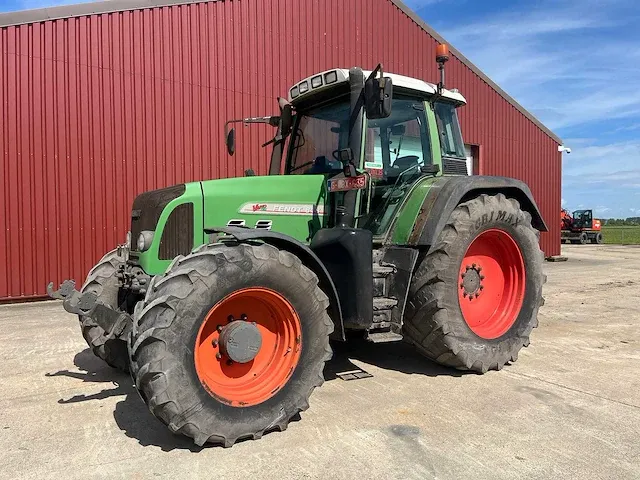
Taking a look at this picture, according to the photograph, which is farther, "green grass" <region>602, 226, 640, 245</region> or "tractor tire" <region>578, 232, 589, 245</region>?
"green grass" <region>602, 226, 640, 245</region>

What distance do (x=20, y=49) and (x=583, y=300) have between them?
33.9 feet

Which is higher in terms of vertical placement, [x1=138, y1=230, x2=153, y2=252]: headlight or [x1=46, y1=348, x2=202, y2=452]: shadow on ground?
[x1=138, y1=230, x2=153, y2=252]: headlight

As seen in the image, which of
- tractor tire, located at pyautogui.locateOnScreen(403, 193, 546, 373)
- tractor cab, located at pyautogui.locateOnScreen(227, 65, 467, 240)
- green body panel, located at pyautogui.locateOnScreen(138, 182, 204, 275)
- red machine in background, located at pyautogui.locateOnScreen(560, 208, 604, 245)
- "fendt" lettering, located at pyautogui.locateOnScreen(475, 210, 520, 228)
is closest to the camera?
green body panel, located at pyautogui.locateOnScreen(138, 182, 204, 275)

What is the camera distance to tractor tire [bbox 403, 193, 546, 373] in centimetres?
453

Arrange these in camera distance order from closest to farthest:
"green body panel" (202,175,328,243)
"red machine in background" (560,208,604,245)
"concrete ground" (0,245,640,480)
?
Answer: "concrete ground" (0,245,640,480)
"green body panel" (202,175,328,243)
"red machine in background" (560,208,604,245)

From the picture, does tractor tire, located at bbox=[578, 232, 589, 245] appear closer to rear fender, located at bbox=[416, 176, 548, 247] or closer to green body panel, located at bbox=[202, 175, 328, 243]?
rear fender, located at bbox=[416, 176, 548, 247]

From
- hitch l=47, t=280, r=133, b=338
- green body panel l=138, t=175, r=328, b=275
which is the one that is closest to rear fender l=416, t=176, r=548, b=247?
green body panel l=138, t=175, r=328, b=275

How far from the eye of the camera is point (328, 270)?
407 cm

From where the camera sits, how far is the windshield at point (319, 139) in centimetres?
467

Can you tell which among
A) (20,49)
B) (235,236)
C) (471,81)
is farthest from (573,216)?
(235,236)

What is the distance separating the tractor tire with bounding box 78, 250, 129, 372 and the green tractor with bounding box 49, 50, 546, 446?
0.04 feet

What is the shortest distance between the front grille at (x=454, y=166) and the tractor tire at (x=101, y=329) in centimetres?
315

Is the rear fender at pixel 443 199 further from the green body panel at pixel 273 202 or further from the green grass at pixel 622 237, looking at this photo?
the green grass at pixel 622 237

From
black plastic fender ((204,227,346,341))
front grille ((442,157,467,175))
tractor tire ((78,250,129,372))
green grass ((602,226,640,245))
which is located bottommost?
green grass ((602,226,640,245))
